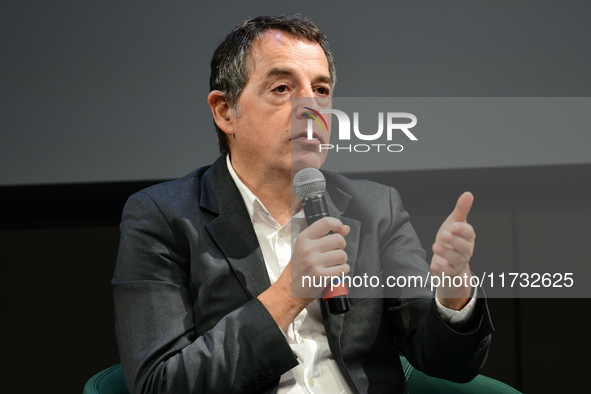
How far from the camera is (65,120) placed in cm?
231

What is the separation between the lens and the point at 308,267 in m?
1.24

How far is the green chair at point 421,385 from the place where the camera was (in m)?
1.62

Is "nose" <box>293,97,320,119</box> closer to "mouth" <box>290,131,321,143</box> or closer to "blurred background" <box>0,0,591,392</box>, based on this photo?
"mouth" <box>290,131,321,143</box>

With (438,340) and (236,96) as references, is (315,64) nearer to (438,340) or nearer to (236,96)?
(236,96)

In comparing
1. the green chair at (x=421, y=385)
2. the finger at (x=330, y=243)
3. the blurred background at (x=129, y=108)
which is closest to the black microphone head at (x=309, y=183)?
the finger at (x=330, y=243)

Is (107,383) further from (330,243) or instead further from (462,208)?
(462,208)

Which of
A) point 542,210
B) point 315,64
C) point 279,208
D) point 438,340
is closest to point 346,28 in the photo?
point 315,64

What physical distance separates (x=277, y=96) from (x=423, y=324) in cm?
68

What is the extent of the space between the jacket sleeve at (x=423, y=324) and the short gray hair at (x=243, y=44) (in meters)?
0.49

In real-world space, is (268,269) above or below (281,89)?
below

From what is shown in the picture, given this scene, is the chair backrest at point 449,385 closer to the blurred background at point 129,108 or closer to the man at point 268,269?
the man at point 268,269

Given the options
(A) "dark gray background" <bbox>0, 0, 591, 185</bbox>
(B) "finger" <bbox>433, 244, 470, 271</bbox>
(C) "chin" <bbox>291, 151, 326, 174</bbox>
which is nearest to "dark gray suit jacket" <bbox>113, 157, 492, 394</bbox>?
(C) "chin" <bbox>291, 151, 326, 174</bbox>

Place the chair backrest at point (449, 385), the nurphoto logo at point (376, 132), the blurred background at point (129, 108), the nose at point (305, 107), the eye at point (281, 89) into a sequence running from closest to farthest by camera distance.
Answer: the nurphoto logo at point (376, 132) < the nose at point (305, 107) < the eye at point (281, 89) < the chair backrest at point (449, 385) < the blurred background at point (129, 108)

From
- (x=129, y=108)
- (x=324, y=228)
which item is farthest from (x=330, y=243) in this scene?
(x=129, y=108)
